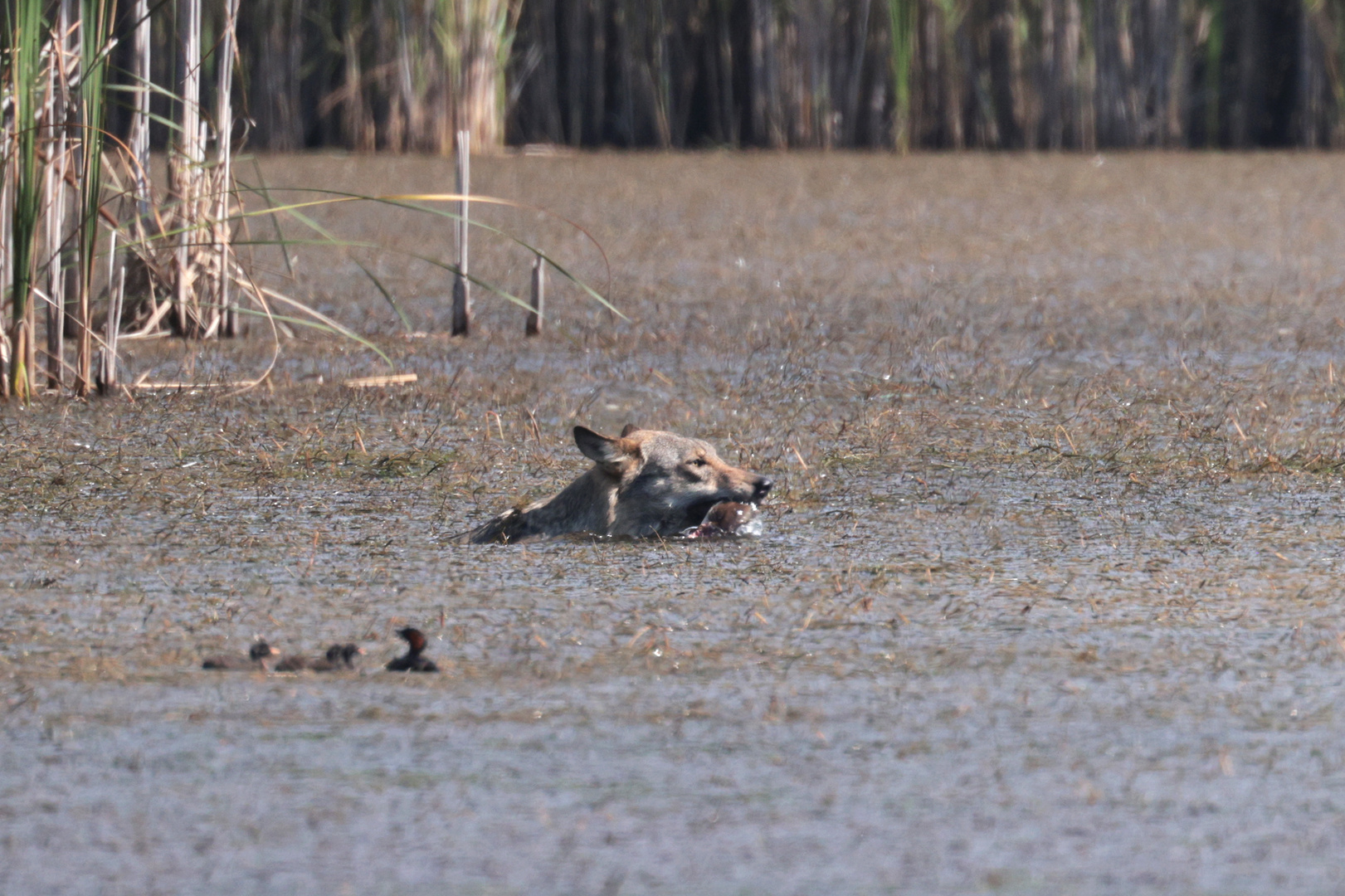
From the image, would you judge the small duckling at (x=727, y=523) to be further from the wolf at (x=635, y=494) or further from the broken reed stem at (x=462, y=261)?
the broken reed stem at (x=462, y=261)

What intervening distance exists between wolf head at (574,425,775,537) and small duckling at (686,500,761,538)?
5 centimetres

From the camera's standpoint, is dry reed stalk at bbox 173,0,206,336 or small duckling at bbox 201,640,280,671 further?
dry reed stalk at bbox 173,0,206,336

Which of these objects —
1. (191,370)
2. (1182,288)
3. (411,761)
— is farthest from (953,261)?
(411,761)

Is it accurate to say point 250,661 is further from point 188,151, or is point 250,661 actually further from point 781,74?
point 781,74

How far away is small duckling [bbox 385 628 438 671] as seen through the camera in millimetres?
3053

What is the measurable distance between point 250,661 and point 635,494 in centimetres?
130

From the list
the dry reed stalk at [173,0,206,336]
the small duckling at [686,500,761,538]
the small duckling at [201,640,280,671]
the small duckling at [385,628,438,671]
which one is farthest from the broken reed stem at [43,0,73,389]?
the small duckling at [385,628,438,671]

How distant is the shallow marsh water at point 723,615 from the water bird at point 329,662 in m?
0.05

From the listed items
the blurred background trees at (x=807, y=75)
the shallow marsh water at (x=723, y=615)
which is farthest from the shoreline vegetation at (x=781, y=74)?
the shallow marsh water at (x=723, y=615)

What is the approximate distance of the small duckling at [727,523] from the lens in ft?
13.5

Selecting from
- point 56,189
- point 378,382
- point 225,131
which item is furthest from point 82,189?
point 378,382

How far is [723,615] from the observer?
11.2 feet

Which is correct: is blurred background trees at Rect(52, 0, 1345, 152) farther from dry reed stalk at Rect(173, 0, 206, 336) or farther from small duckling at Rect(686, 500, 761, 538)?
small duckling at Rect(686, 500, 761, 538)

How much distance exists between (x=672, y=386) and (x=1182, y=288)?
2750 millimetres
